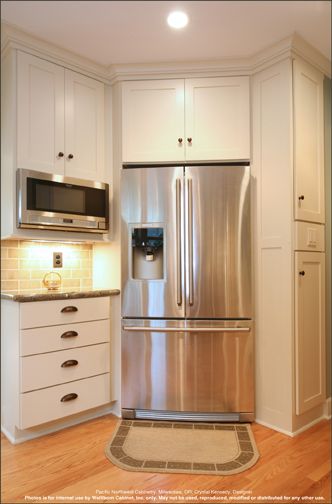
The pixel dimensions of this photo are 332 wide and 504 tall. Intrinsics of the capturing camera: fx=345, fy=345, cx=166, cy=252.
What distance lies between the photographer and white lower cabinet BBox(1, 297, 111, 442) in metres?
1.98

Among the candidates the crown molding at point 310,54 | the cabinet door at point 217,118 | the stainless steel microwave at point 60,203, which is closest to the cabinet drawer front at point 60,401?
the stainless steel microwave at point 60,203

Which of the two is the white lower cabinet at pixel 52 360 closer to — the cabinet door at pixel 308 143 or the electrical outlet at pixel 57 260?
the electrical outlet at pixel 57 260

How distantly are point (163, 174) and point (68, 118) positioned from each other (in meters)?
0.73

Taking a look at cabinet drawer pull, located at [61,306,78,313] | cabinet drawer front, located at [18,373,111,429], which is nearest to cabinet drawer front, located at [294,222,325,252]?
cabinet drawer pull, located at [61,306,78,313]

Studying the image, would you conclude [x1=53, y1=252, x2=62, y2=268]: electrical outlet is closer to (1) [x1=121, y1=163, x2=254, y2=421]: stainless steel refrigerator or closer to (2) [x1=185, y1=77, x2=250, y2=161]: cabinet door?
(1) [x1=121, y1=163, x2=254, y2=421]: stainless steel refrigerator

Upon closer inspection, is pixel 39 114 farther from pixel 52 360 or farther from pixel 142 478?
pixel 142 478

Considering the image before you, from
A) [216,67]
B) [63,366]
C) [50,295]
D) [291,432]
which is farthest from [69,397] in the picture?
[216,67]

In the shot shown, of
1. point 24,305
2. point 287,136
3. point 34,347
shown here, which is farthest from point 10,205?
point 287,136

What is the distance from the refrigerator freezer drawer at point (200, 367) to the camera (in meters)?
2.23

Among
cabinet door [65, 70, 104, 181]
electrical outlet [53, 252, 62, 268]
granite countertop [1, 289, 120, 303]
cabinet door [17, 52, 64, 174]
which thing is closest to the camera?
granite countertop [1, 289, 120, 303]

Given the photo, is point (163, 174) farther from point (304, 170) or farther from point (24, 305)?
point (24, 305)

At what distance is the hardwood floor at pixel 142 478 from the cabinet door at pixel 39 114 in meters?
1.64

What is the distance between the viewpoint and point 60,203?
7.14 feet

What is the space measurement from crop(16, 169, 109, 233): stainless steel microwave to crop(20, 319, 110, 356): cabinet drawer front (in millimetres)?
620
